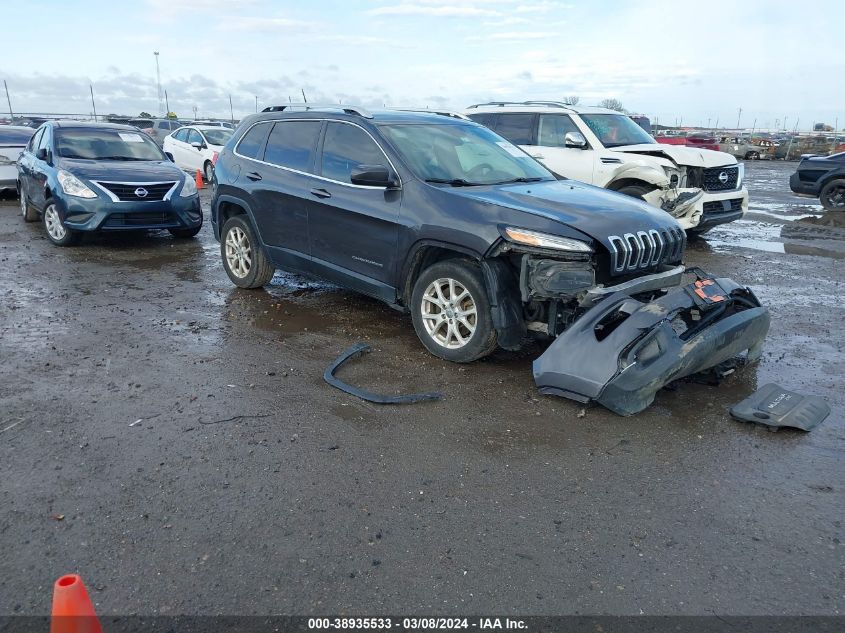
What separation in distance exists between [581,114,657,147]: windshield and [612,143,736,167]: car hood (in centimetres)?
27

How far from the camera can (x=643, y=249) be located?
186 inches

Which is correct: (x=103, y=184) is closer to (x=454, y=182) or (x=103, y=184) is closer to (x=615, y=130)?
(x=454, y=182)

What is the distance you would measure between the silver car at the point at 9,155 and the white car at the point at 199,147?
4403 millimetres

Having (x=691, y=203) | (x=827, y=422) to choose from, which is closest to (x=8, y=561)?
(x=827, y=422)

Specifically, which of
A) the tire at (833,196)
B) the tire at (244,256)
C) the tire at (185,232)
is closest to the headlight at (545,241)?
the tire at (244,256)

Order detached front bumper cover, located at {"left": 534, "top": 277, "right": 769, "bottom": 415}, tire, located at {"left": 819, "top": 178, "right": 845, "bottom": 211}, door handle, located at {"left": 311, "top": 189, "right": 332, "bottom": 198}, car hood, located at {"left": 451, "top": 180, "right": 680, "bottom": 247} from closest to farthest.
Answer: detached front bumper cover, located at {"left": 534, "top": 277, "right": 769, "bottom": 415}, car hood, located at {"left": 451, "top": 180, "right": 680, "bottom": 247}, door handle, located at {"left": 311, "top": 189, "right": 332, "bottom": 198}, tire, located at {"left": 819, "top": 178, "right": 845, "bottom": 211}

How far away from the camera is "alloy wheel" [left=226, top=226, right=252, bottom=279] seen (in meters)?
7.21

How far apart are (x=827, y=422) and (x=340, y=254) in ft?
12.8

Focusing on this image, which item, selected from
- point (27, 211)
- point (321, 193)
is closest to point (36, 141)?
point (27, 211)

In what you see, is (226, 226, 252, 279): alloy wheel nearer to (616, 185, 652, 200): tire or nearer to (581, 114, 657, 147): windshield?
(616, 185, 652, 200): tire

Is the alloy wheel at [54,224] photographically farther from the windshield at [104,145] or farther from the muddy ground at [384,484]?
the muddy ground at [384,484]

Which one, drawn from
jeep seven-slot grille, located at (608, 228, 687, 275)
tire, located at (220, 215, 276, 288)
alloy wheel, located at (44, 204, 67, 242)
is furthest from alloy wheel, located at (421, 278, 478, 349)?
alloy wheel, located at (44, 204, 67, 242)

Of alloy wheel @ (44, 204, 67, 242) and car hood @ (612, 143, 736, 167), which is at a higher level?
car hood @ (612, 143, 736, 167)

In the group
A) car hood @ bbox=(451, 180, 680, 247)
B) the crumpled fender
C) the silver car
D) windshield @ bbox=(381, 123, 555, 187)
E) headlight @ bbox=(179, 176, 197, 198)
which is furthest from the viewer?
the silver car
